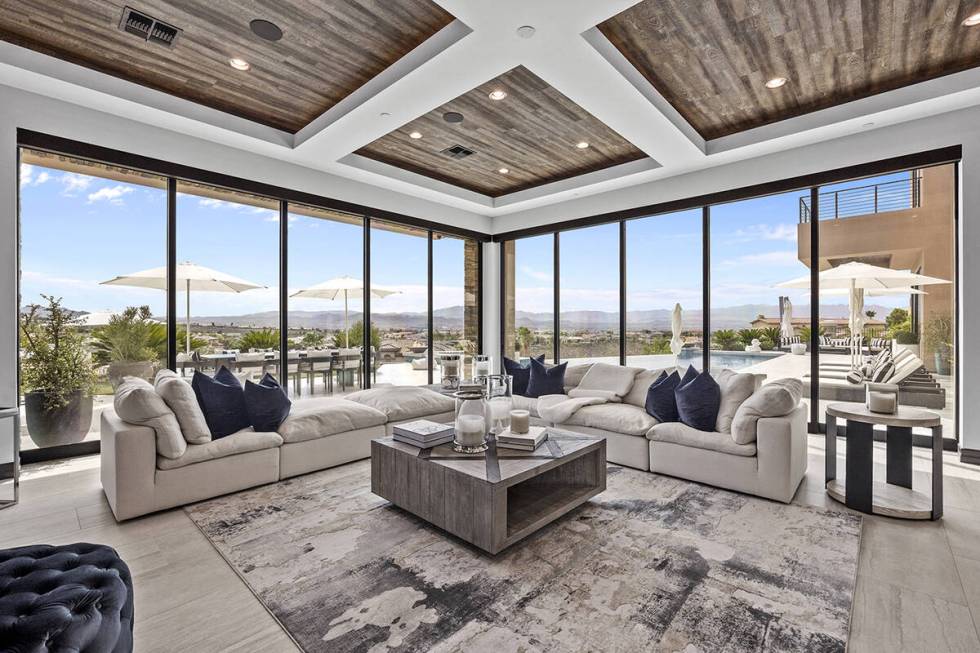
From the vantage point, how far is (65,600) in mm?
1287

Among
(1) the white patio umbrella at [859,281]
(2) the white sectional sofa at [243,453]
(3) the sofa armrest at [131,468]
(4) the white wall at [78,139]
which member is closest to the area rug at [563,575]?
(2) the white sectional sofa at [243,453]

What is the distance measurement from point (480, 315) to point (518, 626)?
6.36 m

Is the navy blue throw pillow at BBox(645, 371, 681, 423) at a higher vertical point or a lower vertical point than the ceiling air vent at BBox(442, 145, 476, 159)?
lower

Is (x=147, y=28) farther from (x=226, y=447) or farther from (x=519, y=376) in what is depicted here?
(x=519, y=376)

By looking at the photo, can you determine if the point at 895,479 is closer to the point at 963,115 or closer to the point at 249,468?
the point at 963,115

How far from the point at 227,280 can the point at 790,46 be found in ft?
17.7

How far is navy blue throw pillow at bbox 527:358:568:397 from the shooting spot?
16.7 feet

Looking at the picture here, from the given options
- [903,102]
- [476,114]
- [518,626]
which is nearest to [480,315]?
[476,114]

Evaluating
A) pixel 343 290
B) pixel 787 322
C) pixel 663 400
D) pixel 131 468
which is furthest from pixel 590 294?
pixel 131 468

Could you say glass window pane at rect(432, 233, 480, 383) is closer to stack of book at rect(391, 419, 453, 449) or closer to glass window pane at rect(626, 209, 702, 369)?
glass window pane at rect(626, 209, 702, 369)

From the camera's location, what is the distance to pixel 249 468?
133 inches

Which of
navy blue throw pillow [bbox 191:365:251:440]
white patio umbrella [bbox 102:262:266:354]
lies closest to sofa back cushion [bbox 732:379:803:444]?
navy blue throw pillow [bbox 191:365:251:440]

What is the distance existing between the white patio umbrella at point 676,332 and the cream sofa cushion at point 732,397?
2.46 meters

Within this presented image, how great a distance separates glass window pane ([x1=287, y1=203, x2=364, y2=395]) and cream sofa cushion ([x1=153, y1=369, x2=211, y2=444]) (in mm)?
2382
